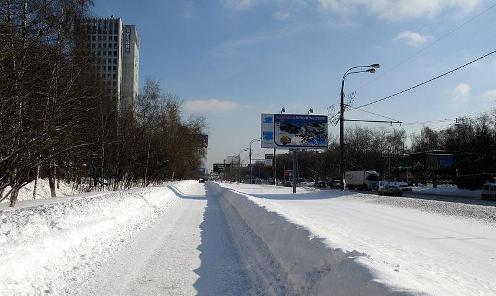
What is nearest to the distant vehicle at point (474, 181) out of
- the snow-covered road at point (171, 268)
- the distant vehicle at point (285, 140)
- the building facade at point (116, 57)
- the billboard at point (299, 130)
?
the billboard at point (299, 130)

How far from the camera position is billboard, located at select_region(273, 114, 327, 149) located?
47.0 metres

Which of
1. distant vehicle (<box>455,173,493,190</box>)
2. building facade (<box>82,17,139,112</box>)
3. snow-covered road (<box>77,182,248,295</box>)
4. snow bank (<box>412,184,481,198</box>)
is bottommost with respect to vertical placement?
snow-covered road (<box>77,182,248,295</box>)

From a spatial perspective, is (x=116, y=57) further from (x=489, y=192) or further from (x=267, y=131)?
(x=489, y=192)

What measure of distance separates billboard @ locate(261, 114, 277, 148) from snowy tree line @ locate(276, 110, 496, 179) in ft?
110

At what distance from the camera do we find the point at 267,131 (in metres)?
50.8

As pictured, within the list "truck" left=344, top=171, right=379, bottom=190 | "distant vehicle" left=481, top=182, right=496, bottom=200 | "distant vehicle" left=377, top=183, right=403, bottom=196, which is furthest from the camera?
"truck" left=344, top=171, right=379, bottom=190

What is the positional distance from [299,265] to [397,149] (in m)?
140

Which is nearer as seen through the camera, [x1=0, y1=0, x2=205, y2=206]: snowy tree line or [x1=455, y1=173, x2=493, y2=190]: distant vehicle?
[x1=0, y1=0, x2=205, y2=206]: snowy tree line

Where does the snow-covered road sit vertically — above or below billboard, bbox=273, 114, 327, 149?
below

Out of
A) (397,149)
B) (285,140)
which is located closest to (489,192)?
(285,140)

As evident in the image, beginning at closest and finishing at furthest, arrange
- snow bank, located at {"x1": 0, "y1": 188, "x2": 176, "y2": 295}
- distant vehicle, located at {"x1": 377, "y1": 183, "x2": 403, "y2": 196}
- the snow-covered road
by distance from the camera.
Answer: snow bank, located at {"x1": 0, "y1": 188, "x2": 176, "y2": 295} < the snow-covered road < distant vehicle, located at {"x1": 377, "y1": 183, "x2": 403, "y2": 196}

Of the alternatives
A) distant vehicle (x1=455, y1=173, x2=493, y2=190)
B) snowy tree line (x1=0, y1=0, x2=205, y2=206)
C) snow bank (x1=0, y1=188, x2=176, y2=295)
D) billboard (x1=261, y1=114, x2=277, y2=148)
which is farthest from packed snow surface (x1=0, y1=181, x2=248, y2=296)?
distant vehicle (x1=455, y1=173, x2=493, y2=190)

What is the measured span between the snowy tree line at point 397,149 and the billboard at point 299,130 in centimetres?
3251

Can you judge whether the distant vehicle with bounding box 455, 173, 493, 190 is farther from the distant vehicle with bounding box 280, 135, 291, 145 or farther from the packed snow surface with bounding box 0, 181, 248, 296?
the packed snow surface with bounding box 0, 181, 248, 296
